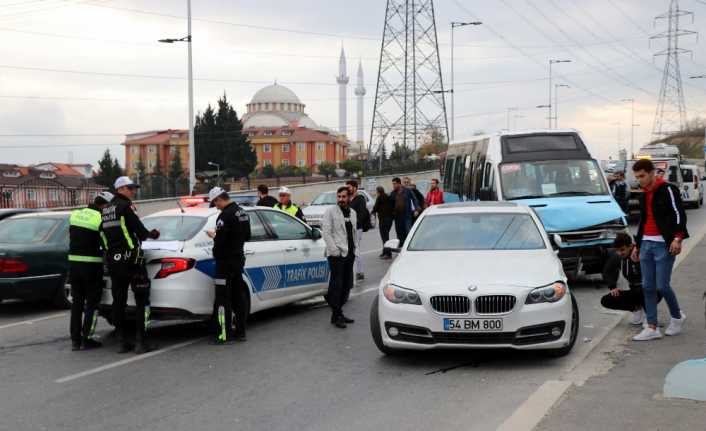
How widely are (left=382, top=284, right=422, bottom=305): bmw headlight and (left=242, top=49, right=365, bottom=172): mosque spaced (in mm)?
117133

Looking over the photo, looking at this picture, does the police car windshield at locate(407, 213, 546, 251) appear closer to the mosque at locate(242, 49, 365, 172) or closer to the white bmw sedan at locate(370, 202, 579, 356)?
Result: the white bmw sedan at locate(370, 202, 579, 356)

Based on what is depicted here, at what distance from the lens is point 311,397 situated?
6.64m

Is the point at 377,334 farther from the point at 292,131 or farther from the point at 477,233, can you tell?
the point at 292,131

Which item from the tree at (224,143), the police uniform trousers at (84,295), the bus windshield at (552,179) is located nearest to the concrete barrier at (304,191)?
the bus windshield at (552,179)

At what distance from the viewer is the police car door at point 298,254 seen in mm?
10445

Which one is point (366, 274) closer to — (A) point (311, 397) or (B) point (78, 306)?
(B) point (78, 306)

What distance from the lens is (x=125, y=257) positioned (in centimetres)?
850

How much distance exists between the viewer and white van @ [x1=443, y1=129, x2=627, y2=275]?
12734mm

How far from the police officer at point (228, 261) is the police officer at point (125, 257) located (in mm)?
717

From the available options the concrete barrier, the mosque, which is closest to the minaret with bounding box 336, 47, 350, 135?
the mosque

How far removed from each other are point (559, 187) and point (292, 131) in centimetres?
12722

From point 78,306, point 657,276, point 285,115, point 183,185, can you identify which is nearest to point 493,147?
point 657,276

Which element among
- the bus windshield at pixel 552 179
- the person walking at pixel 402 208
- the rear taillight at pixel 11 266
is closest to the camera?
the rear taillight at pixel 11 266

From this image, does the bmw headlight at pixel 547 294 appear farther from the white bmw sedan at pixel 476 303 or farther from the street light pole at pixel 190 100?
the street light pole at pixel 190 100
